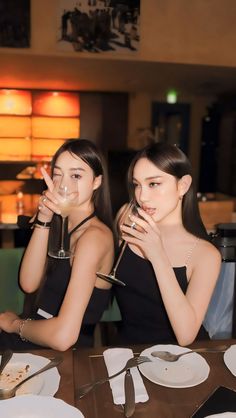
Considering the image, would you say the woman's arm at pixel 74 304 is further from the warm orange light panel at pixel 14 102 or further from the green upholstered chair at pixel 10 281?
the warm orange light panel at pixel 14 102

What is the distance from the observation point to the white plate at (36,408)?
0.89 meters

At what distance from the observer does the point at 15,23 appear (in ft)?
13.3

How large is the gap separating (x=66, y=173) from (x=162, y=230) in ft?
1.44

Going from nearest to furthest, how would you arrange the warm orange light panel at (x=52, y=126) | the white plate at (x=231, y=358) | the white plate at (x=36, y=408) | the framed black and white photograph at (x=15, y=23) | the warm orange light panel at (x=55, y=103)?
the white plate at (x=36, y=408)
the white plate at (x=231, y=358)
the framed black and white photograph at (x=15, y=23)
the warm orange light panel at (x=55, y=103)
the warm orange light panel at (x=52, y=126)

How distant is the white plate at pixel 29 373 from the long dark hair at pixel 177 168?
66 cm

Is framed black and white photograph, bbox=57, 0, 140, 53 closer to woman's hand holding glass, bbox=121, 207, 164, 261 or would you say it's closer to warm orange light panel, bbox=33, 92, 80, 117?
warm orange light panel, bbox=33, 92, 80, 117

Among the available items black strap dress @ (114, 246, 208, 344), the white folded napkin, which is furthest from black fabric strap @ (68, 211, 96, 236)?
the white folded napkin

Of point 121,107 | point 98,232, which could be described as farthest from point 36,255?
point 121,107

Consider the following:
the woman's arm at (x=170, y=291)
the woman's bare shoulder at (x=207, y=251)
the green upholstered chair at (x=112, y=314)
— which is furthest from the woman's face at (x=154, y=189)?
the green upholstered chair at (x=112, y=314)

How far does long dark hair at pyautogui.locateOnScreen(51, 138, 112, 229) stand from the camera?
1.51 metres

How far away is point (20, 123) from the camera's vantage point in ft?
23.5

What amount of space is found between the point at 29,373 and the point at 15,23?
3.91 m

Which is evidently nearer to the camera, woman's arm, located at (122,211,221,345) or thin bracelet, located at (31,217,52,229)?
woman's arm, located at (122,211,221,345)

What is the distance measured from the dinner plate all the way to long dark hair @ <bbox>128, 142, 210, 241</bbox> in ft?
1.70
